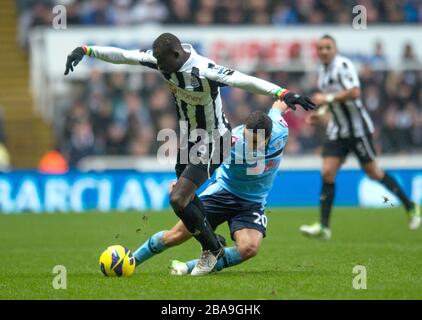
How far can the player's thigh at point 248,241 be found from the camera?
344 inches

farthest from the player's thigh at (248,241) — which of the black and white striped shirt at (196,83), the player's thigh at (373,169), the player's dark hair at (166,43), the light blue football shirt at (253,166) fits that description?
the player's thigh at (373,169)

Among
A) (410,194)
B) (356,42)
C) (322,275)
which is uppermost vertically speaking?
(356,42)

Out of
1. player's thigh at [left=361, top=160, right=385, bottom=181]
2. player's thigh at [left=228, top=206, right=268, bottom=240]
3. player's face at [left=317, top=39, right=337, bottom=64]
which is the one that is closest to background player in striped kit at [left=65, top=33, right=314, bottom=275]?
player's thigh at [left=228, top=206, right=268, bottom=240]

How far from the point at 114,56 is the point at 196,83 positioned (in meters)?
0.88

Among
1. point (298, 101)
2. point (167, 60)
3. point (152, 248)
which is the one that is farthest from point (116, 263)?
point (298, 101)

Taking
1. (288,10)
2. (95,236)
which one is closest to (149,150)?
(288,10)

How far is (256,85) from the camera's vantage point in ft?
26.4

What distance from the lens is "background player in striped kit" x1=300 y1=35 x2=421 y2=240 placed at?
1244cm

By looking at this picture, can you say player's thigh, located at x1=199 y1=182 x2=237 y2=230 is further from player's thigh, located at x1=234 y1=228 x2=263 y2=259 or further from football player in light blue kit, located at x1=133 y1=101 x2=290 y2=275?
player's thigh, located at x1=234 y1=228 x2=263 y2=259

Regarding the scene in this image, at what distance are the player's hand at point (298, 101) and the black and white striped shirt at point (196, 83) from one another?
32 cm

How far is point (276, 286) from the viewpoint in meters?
7.71

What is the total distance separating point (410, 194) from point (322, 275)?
11.1 meters
